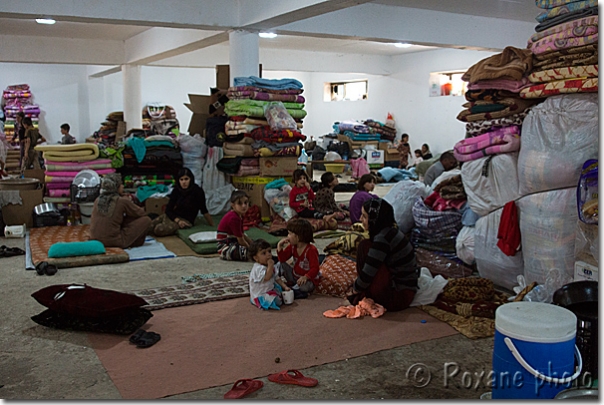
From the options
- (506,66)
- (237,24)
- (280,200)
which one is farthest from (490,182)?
(237,24)

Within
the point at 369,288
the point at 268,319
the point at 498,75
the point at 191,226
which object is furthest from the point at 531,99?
the point at 191,226

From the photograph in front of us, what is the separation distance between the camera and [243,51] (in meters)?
9.18

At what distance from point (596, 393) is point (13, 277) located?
540 centimetres

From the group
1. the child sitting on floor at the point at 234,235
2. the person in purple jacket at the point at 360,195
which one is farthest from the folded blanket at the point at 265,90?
the child sitting on floor at the point at 234,235

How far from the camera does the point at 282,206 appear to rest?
28.9 feet

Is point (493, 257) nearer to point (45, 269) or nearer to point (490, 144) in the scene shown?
point (490, 144)

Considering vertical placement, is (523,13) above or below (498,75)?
above

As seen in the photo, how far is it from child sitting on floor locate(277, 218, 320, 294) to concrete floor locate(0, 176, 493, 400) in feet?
4.50

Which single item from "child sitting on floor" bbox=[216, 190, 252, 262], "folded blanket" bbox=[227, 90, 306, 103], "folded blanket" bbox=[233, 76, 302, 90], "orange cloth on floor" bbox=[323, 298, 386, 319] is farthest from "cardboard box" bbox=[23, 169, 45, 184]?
"orange cloth on floor" bbox=[323, 298, 386, 319]

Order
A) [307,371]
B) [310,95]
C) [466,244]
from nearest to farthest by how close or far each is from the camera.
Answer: [307,371]
[466,244]
[310,95]

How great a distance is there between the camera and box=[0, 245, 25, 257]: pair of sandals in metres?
7.00

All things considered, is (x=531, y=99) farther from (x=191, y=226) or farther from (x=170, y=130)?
(x=170, y=130)

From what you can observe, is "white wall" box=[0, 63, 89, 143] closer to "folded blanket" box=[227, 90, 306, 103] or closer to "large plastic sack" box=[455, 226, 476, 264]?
"folded blanket" box=[227, 90, 306, 103]

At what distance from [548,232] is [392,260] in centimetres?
129
